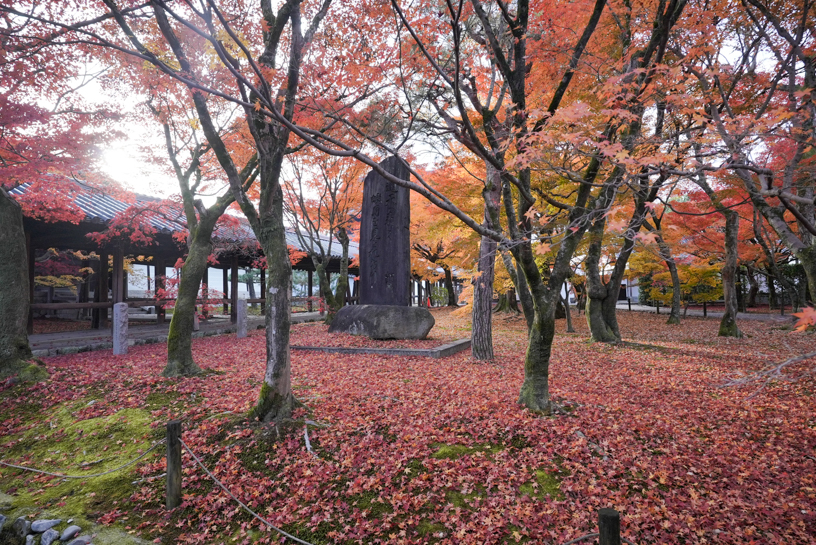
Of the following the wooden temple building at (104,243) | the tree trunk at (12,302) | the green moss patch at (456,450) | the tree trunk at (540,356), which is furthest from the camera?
the wooden temple building at (104,243)

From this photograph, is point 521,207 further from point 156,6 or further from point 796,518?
point 156,6

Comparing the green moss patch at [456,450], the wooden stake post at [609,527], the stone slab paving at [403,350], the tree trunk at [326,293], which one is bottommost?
the green moss patch at [456,450]

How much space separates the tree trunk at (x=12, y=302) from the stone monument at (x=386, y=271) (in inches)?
258

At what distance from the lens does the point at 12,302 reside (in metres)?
6.52

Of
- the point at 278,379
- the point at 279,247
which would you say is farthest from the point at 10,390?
the point at 279,247

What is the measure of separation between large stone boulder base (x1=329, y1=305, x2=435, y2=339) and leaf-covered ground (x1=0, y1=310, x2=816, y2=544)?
10.7 feet

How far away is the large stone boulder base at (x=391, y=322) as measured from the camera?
10.2 meters

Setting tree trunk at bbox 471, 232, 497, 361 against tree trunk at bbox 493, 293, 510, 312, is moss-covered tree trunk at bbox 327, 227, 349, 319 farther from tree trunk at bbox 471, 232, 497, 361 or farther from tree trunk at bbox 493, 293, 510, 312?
tree trunk at bbox 493, 293, 510, 312

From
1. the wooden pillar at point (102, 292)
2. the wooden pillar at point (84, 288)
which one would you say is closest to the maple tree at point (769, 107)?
the wooden pillar at point (102, 292)

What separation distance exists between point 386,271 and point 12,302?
7.55 metres

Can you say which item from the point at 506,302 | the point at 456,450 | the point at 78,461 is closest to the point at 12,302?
the point at 78,461

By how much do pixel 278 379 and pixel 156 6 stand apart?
14.3 ft

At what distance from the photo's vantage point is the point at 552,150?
5191mm

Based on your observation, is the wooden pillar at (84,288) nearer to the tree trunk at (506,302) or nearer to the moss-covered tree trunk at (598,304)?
the tree trunk at (506,302)
